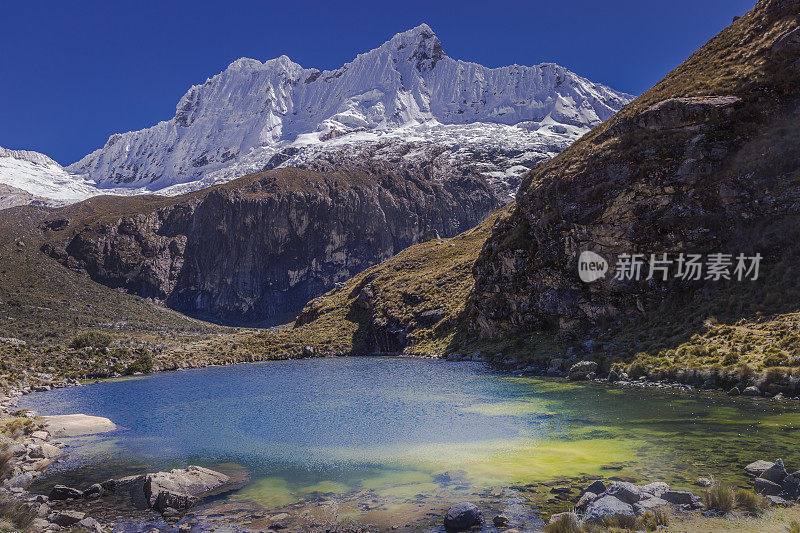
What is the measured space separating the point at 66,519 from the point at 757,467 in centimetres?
1987

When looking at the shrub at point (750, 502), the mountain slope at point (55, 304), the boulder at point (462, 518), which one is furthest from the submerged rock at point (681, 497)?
the mountain slope at point (55, 304)

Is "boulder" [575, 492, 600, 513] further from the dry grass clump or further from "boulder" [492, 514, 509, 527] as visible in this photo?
the dry grass clump

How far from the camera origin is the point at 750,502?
1170 cm

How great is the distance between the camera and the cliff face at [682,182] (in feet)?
126

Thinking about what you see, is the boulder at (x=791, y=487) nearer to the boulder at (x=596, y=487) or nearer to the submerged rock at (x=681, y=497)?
the submerged rock at (x=681, y=497)

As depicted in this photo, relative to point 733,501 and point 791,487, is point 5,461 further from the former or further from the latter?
point 791,487

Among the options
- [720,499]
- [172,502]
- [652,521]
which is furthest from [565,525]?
[172,502]

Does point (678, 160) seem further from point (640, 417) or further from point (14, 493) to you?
point (14, 493)

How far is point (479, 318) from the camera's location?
61.2 meters

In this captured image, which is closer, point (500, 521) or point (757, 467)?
point (500, 521)

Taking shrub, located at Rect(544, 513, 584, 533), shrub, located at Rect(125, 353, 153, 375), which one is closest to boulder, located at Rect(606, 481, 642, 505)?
shrub, located at Rect(544, 513, 584, 533)

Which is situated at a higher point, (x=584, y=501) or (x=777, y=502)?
(x=777, y=502)

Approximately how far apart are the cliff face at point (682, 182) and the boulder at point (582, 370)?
8.21 metres

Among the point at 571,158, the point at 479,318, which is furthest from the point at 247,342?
the point at 571,158
